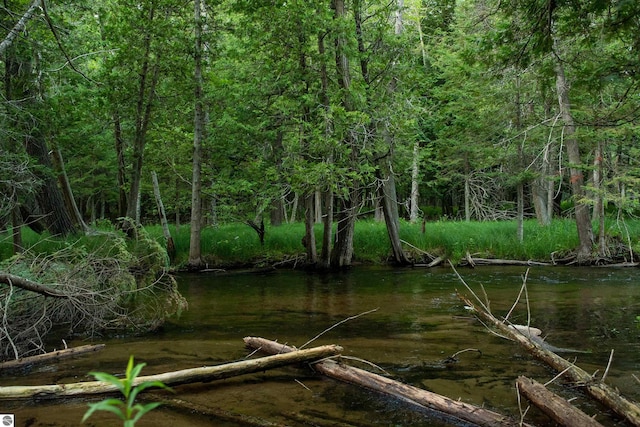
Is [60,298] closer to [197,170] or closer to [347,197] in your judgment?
[347,197]

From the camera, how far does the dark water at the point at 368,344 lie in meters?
4.23

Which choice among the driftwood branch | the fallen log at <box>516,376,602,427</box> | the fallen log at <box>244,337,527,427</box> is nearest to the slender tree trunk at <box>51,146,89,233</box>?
the driftwood branch

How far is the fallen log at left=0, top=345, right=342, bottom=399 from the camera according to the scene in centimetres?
430

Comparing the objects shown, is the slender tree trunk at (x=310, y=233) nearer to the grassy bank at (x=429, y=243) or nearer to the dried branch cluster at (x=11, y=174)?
the grassy bank at (x=429, y=243)

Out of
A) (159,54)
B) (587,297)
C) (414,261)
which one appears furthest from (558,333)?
(159,54)

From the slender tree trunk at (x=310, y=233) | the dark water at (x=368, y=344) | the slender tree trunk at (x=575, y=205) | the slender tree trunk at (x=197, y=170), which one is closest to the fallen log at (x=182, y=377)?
the dark water at (x=368, y=344)

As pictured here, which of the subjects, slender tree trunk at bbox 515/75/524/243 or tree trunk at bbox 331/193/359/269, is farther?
slender tree trunk at bbox 515/75/524/243

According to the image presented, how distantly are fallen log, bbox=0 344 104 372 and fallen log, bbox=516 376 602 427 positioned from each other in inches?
194

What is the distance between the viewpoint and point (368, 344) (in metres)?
6.46

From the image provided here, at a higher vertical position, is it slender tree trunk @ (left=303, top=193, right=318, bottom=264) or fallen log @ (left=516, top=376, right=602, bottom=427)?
slender tree trunk @ (left=303, top=193, right=318, bottom=264)

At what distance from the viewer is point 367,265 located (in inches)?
633

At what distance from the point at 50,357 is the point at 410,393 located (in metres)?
4.15

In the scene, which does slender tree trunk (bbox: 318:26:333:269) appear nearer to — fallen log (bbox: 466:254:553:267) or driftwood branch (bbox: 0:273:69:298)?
fallen log (bbox: 466:254:553:267)

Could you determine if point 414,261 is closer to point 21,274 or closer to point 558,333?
point 558,333
